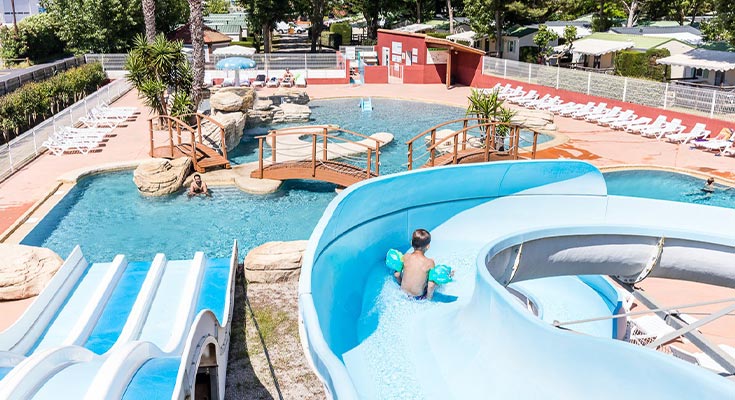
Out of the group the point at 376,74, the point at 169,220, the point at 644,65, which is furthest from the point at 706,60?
the point at 169,220

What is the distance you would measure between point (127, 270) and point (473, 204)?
18.8 feet

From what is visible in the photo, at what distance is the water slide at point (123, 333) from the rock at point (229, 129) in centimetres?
1000

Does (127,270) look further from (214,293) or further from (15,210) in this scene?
(15,210)

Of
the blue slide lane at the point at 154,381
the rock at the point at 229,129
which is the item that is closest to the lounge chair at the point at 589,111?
the rock at the point at 229,129

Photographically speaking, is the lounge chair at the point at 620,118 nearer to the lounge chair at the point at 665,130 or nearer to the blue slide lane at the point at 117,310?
the lounge chair at the point at 665,130

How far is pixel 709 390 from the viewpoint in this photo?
13.0 feet

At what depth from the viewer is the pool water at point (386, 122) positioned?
67.3ft

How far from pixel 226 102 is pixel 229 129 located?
2016mm

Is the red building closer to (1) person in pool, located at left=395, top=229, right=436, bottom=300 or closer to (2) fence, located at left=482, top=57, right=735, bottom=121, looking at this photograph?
(2) fence, located at left=482, top=57, right=735, bottom=121

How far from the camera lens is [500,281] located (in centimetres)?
762

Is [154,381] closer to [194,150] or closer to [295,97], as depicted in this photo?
[194,150]

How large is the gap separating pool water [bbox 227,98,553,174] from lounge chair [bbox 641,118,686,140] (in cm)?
323

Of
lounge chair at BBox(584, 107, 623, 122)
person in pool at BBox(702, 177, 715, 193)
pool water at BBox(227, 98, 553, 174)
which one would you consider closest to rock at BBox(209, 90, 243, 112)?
pool water at BBox(227, 98, 553, 174)

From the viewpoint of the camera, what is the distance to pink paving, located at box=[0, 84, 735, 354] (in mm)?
10430
